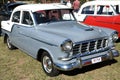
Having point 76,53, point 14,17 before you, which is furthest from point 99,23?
point 76,53

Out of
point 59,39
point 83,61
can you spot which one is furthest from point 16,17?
point 83,61

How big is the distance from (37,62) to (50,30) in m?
1.46

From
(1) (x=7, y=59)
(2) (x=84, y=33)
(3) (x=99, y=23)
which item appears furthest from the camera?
(3) (x=99, y=23)

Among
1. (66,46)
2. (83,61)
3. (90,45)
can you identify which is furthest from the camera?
(90,45)

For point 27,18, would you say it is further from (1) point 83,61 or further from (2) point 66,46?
(1) point 83,61

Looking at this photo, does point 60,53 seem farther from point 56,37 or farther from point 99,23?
point 99,23

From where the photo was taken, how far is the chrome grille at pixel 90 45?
5877mm

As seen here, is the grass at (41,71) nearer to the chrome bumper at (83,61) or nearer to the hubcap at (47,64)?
the hubcap at (47,64)

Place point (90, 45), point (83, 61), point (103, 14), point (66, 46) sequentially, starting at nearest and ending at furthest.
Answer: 1. point (66, 46)
2. point (83, 61)
3. point (90, 45)
4. point (103, 14)

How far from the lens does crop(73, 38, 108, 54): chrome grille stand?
5.88m

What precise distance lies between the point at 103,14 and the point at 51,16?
363 centimetres

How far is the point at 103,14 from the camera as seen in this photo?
10.2m

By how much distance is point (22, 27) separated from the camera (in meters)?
7.48

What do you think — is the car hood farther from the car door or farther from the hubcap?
the hubcap
